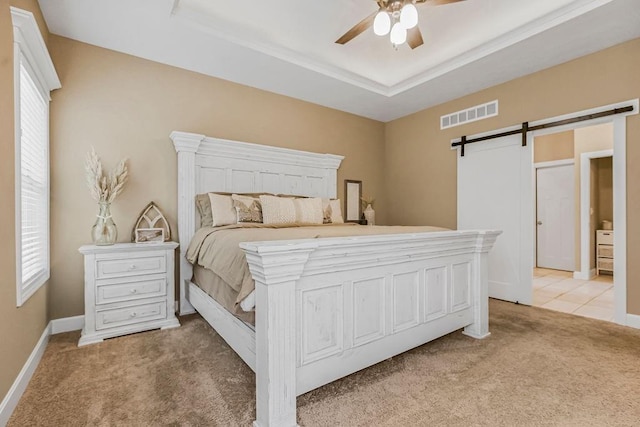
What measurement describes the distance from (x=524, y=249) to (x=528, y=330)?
1185 mm

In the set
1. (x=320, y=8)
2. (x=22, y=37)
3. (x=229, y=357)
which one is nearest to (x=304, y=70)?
(x=320, y=8)

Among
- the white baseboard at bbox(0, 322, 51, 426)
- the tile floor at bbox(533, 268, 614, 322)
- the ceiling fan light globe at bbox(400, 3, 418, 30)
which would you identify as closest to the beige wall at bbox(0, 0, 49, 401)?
the white baseboard at bbox(0, 322, 51, 426)

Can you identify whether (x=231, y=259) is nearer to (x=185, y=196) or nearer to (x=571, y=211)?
(x=185, y=196)

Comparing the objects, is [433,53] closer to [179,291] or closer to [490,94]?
[490,94]

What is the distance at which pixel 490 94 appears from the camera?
382cm

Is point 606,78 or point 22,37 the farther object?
point 606,78

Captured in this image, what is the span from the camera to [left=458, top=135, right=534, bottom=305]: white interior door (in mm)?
3492

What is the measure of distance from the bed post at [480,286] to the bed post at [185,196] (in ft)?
8.79

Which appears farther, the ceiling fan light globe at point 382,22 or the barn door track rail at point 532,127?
the barn door track rail at point 532,127

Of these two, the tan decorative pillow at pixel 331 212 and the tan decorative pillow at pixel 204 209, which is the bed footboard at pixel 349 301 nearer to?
the tan decorative pillow at pixel 331 212

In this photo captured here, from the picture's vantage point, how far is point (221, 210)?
3.03 metres

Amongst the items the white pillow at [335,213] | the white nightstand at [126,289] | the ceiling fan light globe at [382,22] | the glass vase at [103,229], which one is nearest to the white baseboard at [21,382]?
the white nightstand at [126,289]

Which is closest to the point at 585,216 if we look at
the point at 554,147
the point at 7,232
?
the point at 554,147

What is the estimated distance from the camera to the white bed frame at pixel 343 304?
1.36 m
